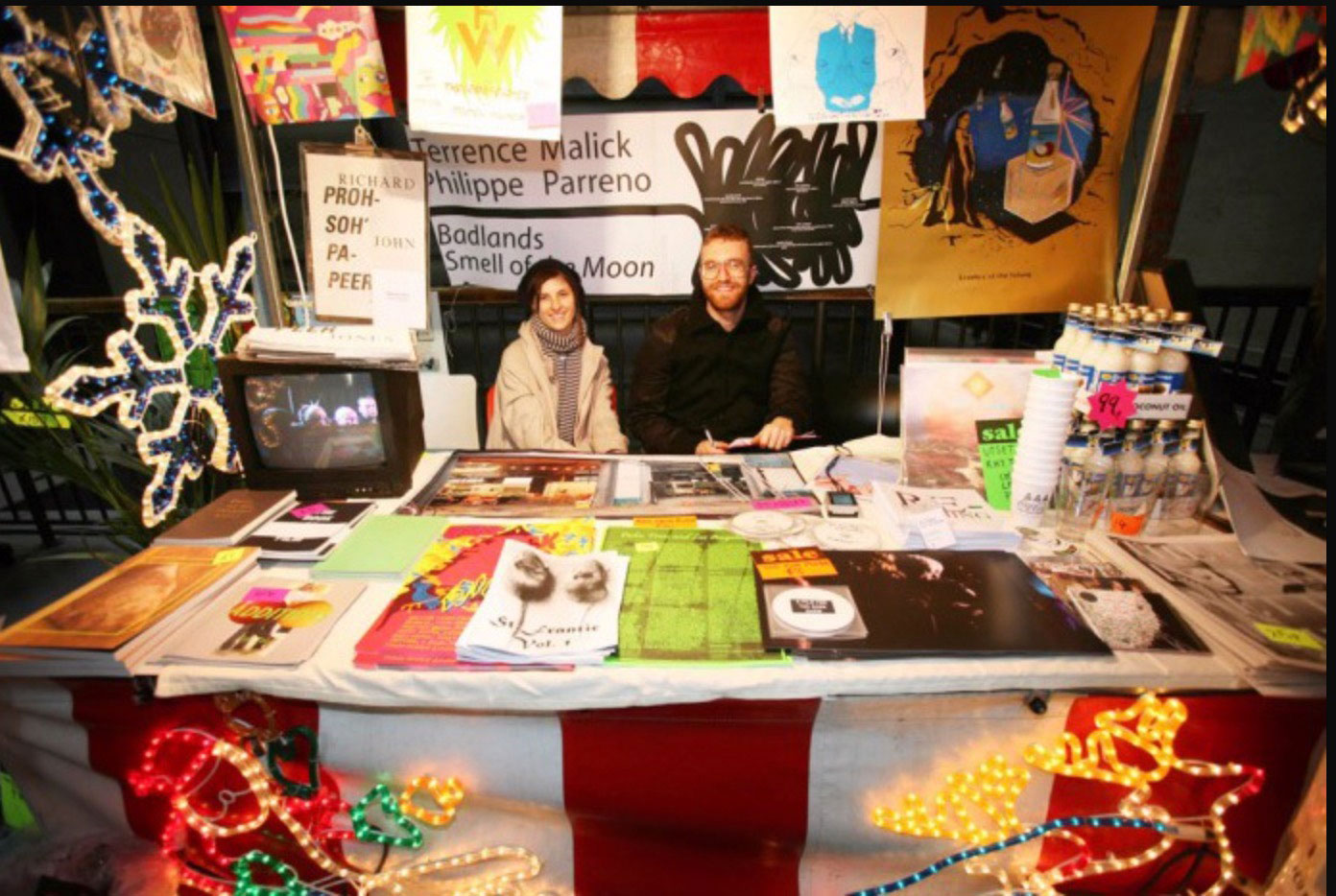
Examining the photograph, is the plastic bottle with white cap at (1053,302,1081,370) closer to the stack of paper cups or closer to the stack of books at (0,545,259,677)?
the stack of paper cups

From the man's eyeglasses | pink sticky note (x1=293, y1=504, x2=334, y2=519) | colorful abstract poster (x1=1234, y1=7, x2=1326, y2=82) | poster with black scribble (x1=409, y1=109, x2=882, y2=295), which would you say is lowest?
pink sticky note (x1=293, y1=504, x2=334, y2=519)

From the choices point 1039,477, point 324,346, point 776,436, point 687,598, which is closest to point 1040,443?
point 1039,477

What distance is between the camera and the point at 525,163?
7.47 ft

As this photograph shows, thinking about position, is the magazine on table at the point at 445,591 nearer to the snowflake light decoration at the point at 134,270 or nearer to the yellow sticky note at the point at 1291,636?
the snowflake light decoration at the point at 134,270

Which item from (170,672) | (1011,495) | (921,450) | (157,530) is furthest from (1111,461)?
(157,530)

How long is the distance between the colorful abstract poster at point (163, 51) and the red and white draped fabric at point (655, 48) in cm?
49

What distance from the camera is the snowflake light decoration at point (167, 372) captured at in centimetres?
133

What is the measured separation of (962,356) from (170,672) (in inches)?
70.0

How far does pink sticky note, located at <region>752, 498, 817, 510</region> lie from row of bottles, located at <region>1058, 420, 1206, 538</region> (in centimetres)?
56

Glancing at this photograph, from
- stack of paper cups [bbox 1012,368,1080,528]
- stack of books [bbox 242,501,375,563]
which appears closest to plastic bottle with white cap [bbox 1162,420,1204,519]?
stack of paper cups [bbox 1012,368,1080,528]

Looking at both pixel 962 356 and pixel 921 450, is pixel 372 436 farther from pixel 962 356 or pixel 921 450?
pixel 962 356

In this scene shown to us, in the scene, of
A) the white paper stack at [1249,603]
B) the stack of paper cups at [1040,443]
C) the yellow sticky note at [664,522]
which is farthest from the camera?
the yellow sticky note at [664,522]

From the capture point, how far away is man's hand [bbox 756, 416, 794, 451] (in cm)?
217

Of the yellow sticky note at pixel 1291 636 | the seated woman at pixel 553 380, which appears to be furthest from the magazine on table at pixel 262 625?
the yellow sticky note at pixel 1291 636
